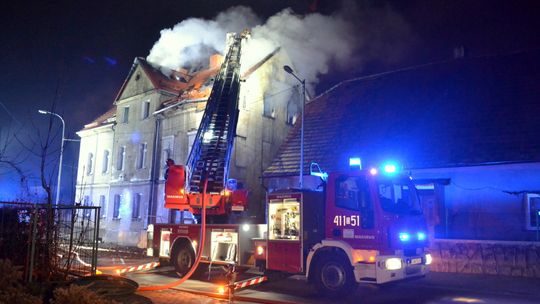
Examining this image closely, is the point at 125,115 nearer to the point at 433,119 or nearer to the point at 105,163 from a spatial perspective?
the point at 105,163

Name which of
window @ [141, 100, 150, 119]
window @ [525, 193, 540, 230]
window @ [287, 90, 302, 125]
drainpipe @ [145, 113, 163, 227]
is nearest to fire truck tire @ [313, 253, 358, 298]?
window @ [525, 193, 540, 230]

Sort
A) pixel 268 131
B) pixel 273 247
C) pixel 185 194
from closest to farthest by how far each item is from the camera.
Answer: pixel 273 247, pixel 185 194, pixel 268 131

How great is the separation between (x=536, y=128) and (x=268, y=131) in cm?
1292

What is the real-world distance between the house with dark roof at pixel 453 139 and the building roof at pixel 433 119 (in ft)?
0.12

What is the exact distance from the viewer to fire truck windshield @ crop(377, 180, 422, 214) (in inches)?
371

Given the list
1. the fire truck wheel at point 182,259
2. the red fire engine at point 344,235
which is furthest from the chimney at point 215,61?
the red fire engine at point 344,235

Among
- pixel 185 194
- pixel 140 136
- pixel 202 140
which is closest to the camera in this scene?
pixel 185 194

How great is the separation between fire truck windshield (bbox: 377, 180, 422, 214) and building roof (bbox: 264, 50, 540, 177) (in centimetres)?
620

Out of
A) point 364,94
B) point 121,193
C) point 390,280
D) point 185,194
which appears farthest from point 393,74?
point 121,193

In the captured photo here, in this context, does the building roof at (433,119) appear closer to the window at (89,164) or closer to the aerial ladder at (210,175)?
the aerial ladder at (210,175)

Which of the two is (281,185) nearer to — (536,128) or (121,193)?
(536,128)

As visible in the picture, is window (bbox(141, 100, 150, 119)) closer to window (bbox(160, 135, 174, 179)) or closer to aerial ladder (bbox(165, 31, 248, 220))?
window (bbox(160, 135, 174, 179))

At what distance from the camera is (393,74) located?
21656 millimetres

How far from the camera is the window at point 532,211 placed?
14.4 metres
